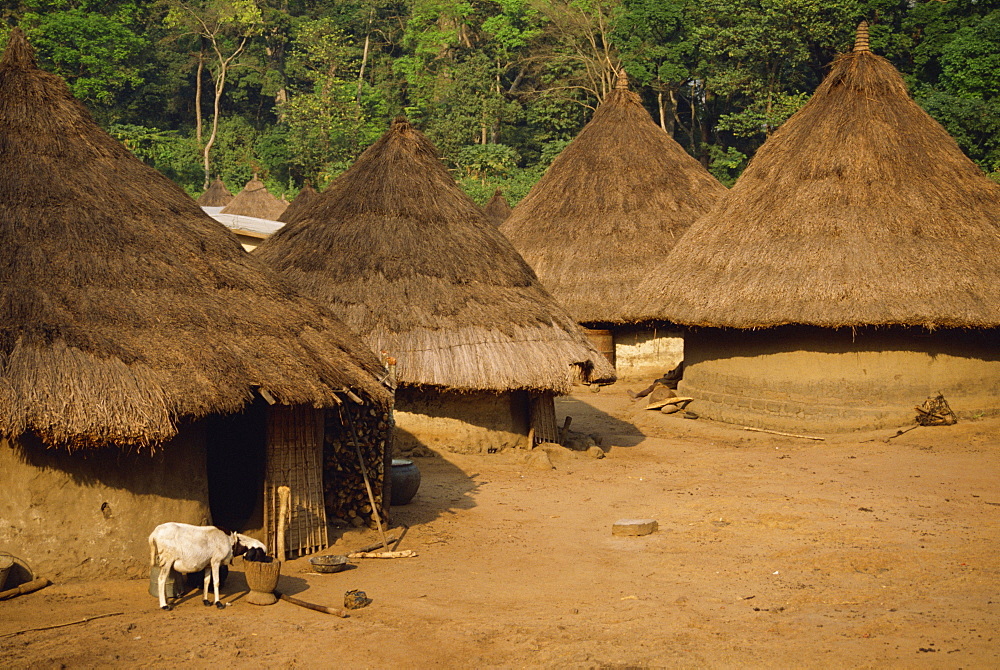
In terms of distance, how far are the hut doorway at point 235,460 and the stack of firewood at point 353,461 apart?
2.61 ft

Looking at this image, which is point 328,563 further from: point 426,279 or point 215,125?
point 215,125

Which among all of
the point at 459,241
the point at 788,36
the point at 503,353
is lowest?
the point at 503,353

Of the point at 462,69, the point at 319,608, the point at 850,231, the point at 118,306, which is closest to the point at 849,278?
the point at 850,231

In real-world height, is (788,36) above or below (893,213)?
above

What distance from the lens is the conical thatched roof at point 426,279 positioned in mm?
14648

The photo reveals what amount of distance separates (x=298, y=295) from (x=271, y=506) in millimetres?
2265

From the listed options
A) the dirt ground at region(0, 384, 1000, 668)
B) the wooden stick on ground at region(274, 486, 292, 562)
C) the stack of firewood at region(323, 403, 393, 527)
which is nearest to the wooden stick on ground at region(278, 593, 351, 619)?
the dirt ground at region(0, 384, 1000, 668)

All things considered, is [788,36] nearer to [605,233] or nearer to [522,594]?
[605,233]

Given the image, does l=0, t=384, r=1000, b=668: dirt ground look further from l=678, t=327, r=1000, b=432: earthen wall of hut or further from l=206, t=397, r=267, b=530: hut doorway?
l=678, t=327, r=1000, b=432: earthen wall of hut

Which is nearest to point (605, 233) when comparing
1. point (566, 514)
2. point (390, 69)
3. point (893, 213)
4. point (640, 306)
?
point (640, 306)

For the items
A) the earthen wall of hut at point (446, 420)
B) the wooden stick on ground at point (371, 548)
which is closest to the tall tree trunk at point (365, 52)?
the earthen wall of hut at point (446, 420)

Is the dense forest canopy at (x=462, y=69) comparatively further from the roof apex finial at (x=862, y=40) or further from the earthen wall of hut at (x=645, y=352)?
the earthen wall of hut at (x=645, y=352)

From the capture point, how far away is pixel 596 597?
28.2ft

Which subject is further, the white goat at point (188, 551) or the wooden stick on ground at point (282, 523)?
the wooden stick on ground at point (282, 523)
